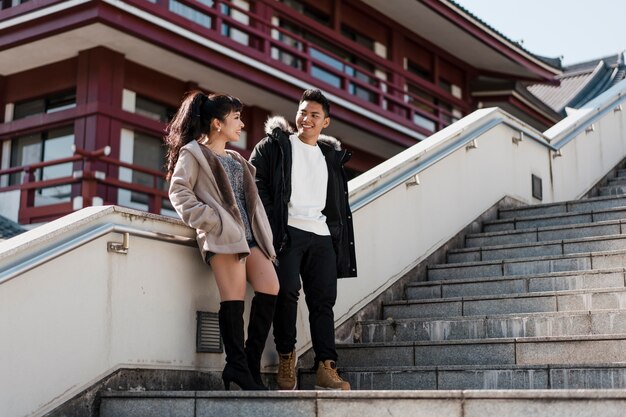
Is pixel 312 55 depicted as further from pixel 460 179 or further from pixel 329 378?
pixel 329 378

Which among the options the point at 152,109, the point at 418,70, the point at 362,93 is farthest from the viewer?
the point at 418,70

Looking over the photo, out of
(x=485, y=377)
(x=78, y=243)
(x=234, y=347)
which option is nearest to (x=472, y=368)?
(x=485, y=377)

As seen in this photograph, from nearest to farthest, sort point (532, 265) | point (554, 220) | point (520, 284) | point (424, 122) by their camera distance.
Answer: point (520, 284)
point (532, 265)
point (554, 220)
point (424, 122)

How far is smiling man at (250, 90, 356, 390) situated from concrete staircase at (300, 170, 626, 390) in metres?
0.44

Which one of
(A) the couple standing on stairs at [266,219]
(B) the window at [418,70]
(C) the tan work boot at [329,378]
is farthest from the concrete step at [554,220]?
(B) the window at [418,70]

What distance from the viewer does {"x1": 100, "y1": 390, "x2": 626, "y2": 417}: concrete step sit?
3.23 metres

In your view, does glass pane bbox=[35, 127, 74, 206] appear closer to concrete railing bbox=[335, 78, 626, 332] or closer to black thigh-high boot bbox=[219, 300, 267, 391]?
concrete railing bbox=[335, 78, 626, 332]

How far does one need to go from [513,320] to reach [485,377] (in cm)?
84

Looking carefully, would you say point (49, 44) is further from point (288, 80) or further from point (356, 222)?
point (356, 222)

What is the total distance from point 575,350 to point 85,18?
851 centimetres

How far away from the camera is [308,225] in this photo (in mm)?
4953

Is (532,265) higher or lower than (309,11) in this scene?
lower

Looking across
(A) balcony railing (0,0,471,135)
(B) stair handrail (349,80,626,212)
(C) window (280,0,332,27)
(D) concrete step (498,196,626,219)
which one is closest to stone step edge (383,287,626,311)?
(B) stair handrail (349,80,626,212)

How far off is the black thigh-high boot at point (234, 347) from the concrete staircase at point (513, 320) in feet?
3.03
